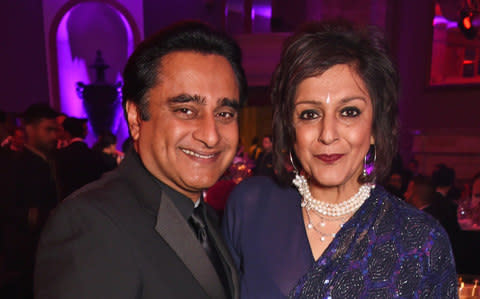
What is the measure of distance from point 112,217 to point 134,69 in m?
0.49

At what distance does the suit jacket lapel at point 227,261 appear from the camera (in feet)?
4.07

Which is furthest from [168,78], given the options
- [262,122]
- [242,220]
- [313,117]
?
[262,122]

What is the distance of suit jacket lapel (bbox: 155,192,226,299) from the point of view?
3.55ft

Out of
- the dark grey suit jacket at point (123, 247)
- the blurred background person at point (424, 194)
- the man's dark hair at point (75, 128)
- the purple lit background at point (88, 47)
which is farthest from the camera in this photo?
the purple lit background at point (88, 47)

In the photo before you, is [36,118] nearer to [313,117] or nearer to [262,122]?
[313,117]

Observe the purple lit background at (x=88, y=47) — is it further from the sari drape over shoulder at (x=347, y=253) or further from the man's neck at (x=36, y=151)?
the sari drape over shoulder at (x=347, y=253)

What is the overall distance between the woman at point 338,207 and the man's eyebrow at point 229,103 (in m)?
0.22

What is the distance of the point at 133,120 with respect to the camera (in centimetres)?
124

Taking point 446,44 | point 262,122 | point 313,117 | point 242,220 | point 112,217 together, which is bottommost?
point 262,122

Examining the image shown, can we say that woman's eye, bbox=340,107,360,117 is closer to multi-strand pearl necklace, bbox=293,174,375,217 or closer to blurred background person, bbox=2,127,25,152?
multi-strand pearl necklace, bbox=293,174,375,217

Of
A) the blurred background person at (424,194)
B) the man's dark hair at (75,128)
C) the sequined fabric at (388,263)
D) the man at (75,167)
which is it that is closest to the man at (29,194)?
the man at (75,167)

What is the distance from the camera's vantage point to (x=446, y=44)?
794cm

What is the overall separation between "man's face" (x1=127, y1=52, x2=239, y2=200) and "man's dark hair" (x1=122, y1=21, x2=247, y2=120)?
0.07 ft

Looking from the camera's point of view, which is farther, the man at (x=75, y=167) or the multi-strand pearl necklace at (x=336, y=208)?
the man at (x=75, y=167)
